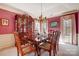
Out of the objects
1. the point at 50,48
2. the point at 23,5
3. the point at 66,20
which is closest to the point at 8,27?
the point at 23,5

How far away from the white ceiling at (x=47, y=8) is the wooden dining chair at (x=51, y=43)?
0.33 meters

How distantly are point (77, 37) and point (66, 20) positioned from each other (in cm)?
33

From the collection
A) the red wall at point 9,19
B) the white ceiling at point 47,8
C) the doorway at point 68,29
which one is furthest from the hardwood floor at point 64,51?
the white ceiling at point 47,8

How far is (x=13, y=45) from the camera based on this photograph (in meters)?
1.96

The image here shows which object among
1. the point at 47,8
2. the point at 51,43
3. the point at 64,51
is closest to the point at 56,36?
the point at 51,43

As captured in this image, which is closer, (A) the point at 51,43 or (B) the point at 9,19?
(B) the point at 9,19

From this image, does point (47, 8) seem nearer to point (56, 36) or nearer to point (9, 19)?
point (56, 36)

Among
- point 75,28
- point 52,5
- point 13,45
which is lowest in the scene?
point 13,45

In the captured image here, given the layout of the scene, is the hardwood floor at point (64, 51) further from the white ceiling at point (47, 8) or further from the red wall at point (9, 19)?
the white ceiling at point (47, 8)

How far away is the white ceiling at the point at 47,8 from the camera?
198cm

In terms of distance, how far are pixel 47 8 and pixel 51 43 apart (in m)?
0.58

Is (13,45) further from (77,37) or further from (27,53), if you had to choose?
(77,37)

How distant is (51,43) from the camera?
2.02 meters

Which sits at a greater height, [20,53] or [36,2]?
[36,2]
